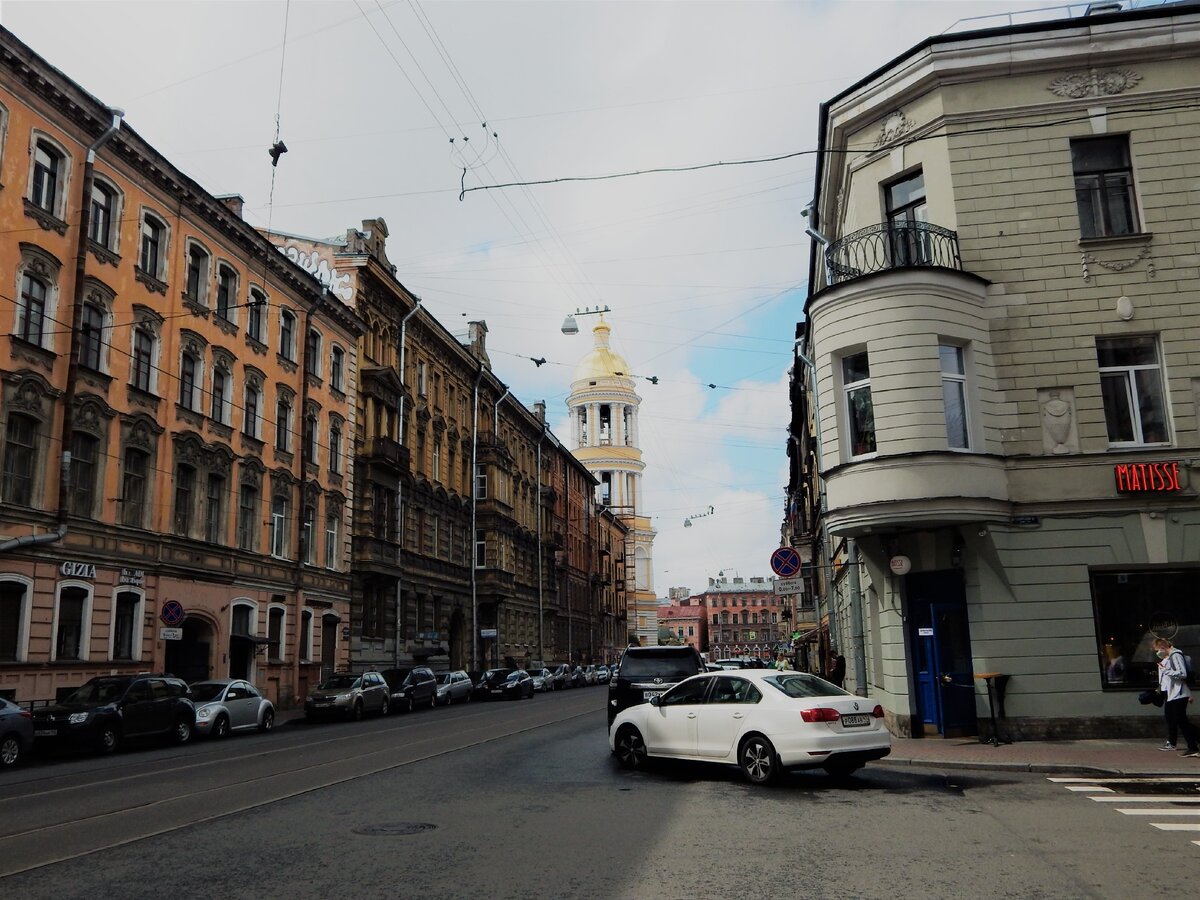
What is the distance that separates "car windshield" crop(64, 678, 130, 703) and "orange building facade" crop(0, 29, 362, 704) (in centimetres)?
253

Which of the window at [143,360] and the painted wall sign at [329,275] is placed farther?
the painted wall sign at [329,275]

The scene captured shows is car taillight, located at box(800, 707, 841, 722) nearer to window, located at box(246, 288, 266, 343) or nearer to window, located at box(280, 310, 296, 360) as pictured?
window, located at box(246, 288, 266, 343)

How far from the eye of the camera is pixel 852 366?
18172mm

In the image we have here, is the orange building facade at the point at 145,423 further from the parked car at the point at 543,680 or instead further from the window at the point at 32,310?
the parked car at the point at 543,680

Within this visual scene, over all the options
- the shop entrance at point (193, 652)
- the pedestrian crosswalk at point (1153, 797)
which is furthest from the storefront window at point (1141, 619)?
the shop entrance at point (193, 652)

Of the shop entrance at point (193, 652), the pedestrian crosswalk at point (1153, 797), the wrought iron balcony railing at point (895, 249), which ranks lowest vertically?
the pedestrian crosswalk at point (1153, 797)

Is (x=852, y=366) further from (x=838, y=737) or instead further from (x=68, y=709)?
(x=68, y=709)

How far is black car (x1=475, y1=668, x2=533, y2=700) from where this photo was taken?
4428 centimetres

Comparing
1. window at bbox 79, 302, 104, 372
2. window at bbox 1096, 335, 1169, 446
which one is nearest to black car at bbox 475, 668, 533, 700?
window at bbox 79, 302, 104, 372

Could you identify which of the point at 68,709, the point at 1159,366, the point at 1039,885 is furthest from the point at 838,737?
the point at 68,709

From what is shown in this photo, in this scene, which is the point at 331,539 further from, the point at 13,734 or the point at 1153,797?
the point at 1153,797

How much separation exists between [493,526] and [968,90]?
41.0 meters

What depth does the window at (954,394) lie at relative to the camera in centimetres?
1733

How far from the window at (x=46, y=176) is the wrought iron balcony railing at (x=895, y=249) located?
61.9 ft
